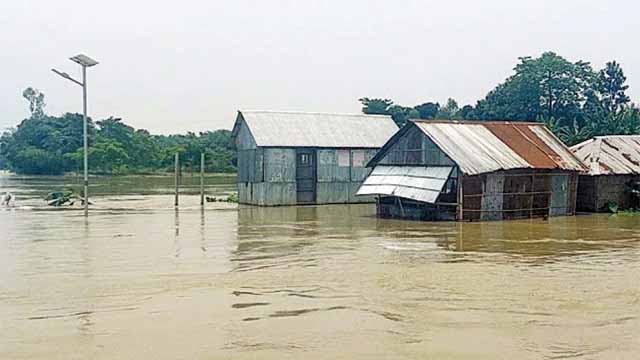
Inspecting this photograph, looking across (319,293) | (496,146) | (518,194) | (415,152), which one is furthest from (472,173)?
(319,293)

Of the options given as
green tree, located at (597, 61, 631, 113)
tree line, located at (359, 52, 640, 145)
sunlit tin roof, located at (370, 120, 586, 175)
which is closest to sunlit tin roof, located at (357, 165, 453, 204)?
sunlit tin roof, located at (370, 120, 586, 175)

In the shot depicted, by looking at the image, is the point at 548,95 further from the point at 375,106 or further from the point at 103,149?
the point at 103,149

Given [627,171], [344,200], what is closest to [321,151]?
[344,200]

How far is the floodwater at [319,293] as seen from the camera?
8.41 metres

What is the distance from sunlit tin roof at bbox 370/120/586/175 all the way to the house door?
12.7ft

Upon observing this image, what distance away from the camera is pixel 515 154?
24.6 m

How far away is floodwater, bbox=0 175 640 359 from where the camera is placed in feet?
27.6

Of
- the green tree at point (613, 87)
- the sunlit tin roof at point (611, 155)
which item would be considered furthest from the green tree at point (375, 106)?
the sunlit tin roof at point (611, 155)

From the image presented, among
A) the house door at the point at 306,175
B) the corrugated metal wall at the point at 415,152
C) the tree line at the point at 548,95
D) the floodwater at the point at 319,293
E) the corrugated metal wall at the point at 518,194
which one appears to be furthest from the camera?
the tree line at the point at 548,95

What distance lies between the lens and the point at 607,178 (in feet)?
87.9

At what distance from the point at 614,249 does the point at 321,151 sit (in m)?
15.4

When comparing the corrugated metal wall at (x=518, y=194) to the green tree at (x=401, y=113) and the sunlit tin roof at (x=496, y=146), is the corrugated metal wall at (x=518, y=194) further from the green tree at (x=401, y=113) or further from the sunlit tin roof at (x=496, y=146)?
the green tree at (x=401, y=113)

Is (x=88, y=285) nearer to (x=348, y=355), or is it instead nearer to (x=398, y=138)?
(x=348, y=355)

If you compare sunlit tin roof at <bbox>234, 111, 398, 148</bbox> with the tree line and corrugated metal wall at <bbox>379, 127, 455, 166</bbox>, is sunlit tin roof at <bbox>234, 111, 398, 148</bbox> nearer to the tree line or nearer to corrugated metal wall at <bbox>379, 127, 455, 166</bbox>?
corrugated metal wall at <bbox>379, 127, 455, 166</bbox>
